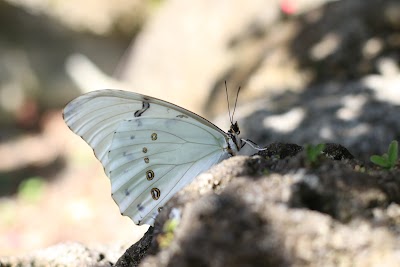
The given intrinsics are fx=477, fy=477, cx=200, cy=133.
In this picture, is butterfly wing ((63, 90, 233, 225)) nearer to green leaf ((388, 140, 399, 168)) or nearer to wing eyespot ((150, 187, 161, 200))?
wing eyespot ((150, 187, 161, 200))

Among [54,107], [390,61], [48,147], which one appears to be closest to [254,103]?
[390,61]

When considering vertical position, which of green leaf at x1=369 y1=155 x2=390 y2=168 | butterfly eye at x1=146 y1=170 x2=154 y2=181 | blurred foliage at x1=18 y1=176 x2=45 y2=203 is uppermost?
blurred foliage at x1=18 y1=176 x2=45 y2=203

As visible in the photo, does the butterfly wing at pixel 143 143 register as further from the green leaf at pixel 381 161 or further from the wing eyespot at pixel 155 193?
the green leaf at pixel 381 161

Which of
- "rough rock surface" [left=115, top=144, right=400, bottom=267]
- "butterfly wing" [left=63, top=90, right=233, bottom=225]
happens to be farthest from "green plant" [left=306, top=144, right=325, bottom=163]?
"butterfly wing" [left=63, top=90, right=233, bottom=225]

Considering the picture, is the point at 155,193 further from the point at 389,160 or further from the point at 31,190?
the point at 31,190

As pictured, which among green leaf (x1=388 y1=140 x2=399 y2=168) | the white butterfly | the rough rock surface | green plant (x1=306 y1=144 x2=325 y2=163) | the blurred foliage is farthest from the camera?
the blurred foliage

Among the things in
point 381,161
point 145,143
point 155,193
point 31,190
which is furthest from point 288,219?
point 31,190

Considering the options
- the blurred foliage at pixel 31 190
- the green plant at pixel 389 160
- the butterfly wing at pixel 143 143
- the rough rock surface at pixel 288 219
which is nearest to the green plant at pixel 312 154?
the rough rock surface at pixel 288 219

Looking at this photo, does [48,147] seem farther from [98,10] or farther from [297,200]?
[297,200]
